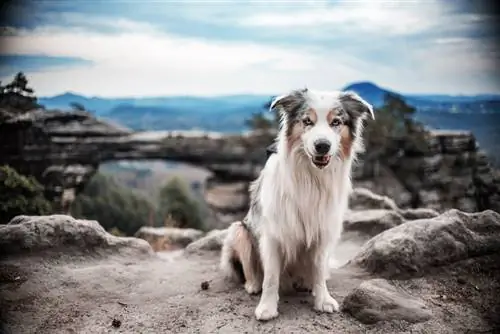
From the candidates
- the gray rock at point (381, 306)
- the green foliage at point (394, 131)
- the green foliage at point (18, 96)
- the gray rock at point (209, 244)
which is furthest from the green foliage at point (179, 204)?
the gray rock at point (381, 306)

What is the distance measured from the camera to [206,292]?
10.9ft

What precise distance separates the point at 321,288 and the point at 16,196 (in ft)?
9.72

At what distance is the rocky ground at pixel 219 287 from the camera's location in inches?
109

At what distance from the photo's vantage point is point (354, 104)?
2.67 m

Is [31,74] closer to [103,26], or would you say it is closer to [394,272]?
[103,26]

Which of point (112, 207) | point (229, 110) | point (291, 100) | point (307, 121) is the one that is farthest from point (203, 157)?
point (307, 121)

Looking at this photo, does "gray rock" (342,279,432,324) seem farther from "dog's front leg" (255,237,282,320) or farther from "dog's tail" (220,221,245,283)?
"dog's tail" (220,221,245,283)

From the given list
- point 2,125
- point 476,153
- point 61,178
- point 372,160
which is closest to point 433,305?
point 476,153

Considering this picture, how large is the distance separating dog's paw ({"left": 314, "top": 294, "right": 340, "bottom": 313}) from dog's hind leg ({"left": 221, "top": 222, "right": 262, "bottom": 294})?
19.0 inches

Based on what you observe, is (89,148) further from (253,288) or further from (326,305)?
(326,305)

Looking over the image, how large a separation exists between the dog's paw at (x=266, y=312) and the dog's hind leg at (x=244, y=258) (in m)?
0.37

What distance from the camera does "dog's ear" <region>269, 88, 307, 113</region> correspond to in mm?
2611

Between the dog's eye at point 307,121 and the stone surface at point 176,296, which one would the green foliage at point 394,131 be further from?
the dog's eye at point 307,121

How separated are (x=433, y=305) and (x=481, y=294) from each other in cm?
39
